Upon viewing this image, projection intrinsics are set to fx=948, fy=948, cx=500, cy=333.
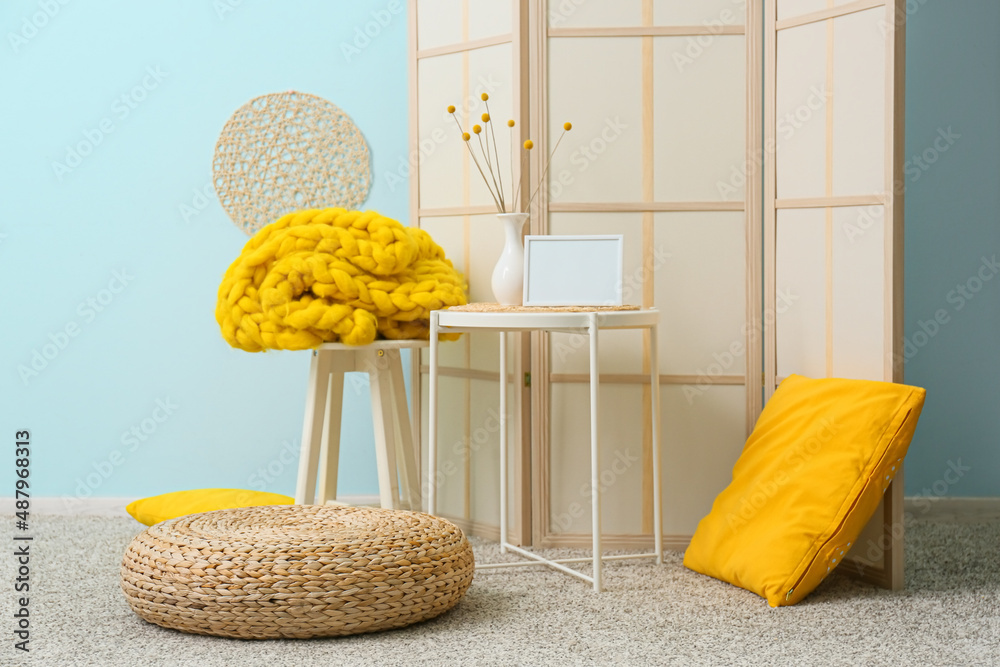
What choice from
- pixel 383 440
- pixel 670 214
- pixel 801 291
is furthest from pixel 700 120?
pixel 383 440

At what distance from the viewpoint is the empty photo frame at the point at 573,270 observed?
2270mm

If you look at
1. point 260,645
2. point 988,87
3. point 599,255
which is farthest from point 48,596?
point 988,87

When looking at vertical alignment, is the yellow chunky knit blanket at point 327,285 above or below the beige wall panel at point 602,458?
above

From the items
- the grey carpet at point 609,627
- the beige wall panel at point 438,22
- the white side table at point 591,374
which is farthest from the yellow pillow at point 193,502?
the beige wall panel at point 438,22

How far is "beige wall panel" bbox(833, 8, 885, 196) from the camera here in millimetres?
2164

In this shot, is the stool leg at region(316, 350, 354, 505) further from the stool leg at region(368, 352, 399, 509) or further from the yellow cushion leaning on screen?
Answer: the yellow cushion leaning on screen

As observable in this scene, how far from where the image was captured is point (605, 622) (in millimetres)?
1931

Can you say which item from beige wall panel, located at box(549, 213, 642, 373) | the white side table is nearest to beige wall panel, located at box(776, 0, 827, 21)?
beige wall panel, located at box(549, 213, 642, 373)

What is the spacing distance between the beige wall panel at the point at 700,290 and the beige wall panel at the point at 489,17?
26.4 inches

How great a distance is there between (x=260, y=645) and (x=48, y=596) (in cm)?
66

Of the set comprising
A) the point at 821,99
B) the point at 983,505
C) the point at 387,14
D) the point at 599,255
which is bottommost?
the point at 983,505

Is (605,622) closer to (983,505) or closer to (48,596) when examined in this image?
(48,596)

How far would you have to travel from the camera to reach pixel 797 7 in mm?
2365

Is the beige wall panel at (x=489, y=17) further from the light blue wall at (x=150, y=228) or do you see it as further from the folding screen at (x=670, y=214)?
the light blue wall at (x=150, y=228)
